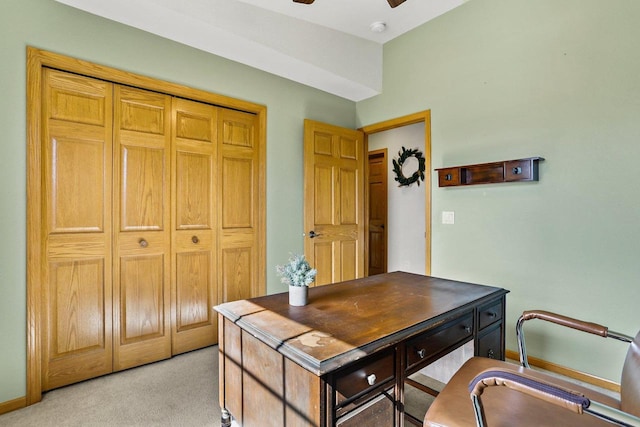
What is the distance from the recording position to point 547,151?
2529 mm

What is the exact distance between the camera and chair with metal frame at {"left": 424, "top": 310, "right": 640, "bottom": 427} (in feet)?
2.92

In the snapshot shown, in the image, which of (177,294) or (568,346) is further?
(177,294)

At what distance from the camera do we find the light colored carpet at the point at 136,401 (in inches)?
73.5

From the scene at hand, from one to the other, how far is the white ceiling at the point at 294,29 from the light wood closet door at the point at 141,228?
56cm

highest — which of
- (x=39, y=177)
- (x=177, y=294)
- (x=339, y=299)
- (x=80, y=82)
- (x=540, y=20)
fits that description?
(x=540, y=20)

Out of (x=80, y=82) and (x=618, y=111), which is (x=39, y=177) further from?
(x=618, y=111)

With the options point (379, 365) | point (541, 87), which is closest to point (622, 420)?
point (379, 365)

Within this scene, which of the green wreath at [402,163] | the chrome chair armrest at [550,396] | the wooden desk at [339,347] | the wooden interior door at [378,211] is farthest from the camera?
the wooden interior door at [378,211]

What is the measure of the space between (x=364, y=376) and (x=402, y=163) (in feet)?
13.3

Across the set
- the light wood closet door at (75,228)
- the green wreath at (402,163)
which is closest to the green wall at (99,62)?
the light wood closet door at (75,228)

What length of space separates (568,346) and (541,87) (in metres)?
2.01

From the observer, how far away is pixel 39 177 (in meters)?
2.11

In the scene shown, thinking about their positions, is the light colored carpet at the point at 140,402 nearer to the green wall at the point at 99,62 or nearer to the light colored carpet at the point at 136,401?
the light colored carpet at the point at 136,401

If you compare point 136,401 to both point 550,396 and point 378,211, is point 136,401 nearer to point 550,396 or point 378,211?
point 550,396
